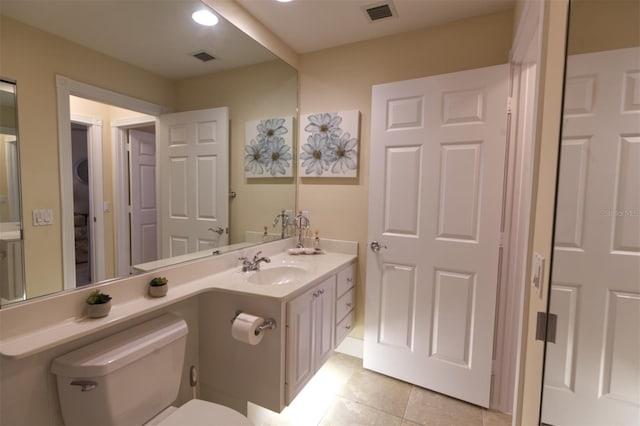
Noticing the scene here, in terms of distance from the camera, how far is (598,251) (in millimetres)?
950

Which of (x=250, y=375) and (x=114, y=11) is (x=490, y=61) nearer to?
(x=114, y=11)

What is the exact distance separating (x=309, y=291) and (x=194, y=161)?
101cm

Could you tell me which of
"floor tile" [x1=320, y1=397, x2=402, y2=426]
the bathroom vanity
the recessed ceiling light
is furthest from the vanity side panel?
the recessed ceiling light

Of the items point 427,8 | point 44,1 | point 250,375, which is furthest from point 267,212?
point 427,8

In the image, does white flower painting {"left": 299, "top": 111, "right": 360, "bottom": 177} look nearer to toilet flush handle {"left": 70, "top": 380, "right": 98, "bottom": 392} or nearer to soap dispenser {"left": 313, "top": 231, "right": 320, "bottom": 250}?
soap dispenser {"left": 313, "top": 231, "right": 320, "bottom": 250}

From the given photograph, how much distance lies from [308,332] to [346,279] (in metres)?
0.60

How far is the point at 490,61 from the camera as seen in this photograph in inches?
74.1

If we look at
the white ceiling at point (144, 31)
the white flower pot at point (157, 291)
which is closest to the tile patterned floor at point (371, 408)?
the white flower pot at point (157, 291)

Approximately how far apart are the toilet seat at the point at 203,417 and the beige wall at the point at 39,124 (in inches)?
27.0

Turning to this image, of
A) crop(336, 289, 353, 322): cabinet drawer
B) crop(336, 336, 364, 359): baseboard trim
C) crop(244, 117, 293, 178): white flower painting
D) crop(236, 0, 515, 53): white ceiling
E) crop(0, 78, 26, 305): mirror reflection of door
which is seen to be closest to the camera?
crop(0, 78, 26, 305): mirror reflection of door

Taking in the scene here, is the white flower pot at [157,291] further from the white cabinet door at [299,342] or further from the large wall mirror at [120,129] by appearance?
the white cabinet door at [299,342]

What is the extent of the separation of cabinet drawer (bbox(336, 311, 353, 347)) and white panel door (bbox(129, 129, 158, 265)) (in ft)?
4.23

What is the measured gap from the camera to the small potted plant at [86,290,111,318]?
1139mm

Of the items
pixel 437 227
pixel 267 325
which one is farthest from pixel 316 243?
pixel 267 325
